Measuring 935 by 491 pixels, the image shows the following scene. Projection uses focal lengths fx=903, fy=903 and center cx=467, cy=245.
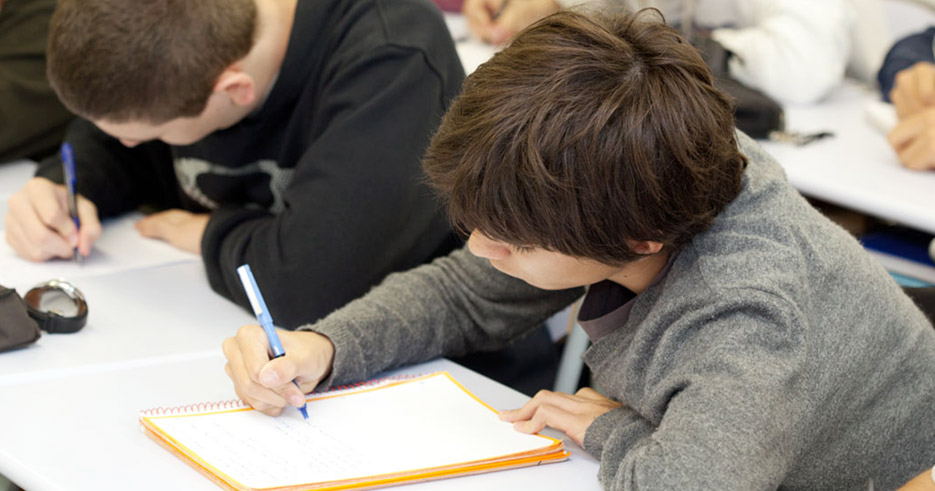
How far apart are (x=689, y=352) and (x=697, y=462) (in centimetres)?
12

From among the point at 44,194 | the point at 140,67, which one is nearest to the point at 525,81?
the point at 140,67

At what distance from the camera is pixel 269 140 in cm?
149

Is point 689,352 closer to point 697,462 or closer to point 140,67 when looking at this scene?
point 697,462

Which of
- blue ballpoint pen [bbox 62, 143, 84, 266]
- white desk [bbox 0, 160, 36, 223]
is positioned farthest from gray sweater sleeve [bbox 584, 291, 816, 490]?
white desk [bbox 0, 160, 36, 223]

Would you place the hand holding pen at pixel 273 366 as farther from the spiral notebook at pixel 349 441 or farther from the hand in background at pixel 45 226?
the hand in background at pixel 45 226

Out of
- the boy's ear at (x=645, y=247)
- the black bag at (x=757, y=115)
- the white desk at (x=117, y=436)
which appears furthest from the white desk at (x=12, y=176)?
the black bag at (x=757, y=115)

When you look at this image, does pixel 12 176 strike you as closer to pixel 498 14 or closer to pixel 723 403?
pixel 498 14

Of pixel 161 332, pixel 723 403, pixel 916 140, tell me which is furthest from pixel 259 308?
pixel 916 140

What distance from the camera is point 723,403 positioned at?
79 cm

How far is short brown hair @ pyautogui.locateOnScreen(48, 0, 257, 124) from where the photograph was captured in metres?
1.22

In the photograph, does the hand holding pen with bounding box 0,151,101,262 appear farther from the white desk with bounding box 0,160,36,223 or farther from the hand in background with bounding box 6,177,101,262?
the white desk with bounding box 0,160,36,223

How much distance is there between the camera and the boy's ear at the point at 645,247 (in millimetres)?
866

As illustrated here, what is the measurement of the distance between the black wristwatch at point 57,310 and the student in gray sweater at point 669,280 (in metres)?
0.29

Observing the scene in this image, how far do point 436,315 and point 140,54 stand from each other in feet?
1.77
